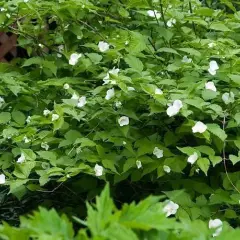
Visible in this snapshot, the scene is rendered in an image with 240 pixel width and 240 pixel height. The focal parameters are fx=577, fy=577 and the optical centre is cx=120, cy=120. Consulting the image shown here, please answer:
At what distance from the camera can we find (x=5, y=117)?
249 cm

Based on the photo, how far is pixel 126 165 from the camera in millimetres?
2148

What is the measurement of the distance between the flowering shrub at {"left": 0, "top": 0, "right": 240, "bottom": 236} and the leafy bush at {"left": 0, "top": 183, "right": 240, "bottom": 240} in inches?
40.4

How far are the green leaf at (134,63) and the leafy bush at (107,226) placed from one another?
1372 mm

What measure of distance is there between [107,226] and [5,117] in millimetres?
1588

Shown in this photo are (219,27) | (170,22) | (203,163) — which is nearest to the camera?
(203,163)

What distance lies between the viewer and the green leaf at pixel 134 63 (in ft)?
7.81

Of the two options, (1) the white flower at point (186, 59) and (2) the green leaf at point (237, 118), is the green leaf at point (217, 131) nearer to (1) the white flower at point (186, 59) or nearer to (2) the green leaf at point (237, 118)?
(2) the green leaf at point (237, 118)

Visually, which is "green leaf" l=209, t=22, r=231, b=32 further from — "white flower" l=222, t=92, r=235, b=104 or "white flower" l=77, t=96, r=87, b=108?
"white flower" l=77, t=96, r=87, b=108

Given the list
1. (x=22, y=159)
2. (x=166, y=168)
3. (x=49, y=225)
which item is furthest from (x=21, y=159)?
(x=49, y=225)

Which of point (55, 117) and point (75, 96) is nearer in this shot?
point (55, 117)

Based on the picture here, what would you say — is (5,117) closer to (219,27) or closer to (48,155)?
(48,155)

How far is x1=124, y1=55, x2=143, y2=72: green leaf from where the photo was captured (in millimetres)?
2382

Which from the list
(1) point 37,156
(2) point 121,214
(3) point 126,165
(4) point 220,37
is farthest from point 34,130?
(2) point 121,214

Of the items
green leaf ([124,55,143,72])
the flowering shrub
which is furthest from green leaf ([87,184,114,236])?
green leaf ([124,55,143,72])
